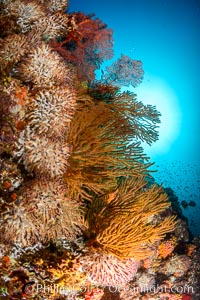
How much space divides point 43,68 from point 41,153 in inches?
43.7

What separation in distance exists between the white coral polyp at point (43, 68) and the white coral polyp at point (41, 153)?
68 centimetres

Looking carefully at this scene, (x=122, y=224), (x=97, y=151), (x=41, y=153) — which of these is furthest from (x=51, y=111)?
(x=122, y=224)

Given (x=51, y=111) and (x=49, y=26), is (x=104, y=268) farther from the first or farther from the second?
(x=49, y=26)

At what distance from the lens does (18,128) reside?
3184mm

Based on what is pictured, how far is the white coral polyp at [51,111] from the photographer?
A: 3.08m

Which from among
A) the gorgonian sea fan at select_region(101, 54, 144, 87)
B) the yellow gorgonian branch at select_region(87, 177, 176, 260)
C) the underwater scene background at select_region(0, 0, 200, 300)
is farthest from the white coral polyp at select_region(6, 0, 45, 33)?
the gorgonian sea fan at select_region(101, 54, 144, 87)

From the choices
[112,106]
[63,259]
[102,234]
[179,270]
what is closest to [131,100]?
[112,106]

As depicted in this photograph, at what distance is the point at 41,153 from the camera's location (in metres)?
2.96

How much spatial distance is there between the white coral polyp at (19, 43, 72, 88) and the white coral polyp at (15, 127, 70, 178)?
0.68 m

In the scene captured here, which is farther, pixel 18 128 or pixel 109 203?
pixel 109 203

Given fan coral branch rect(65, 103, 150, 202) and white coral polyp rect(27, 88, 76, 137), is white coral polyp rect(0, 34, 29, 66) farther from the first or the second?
fan coral branch rect(65, 103, 150, 202)

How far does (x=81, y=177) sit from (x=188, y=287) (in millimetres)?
6336

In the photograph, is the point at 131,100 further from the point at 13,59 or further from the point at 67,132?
the point at 13,59

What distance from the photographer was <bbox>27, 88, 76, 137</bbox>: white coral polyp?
121 inches
